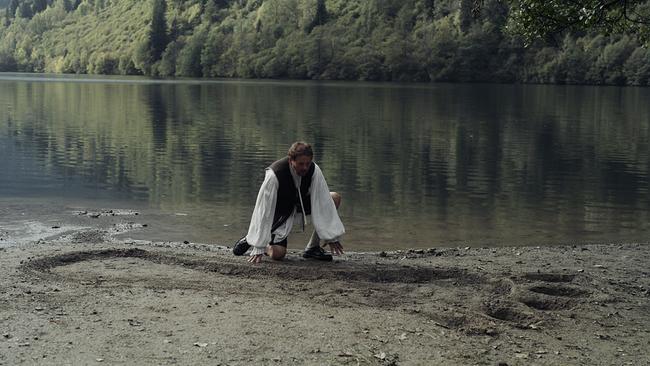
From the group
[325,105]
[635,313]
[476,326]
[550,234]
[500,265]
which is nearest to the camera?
[476,326]

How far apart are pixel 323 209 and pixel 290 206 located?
2.00ft

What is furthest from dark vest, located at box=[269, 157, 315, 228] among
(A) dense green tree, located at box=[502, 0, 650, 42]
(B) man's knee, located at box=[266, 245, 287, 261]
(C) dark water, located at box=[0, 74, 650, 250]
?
(A) dense green tree, located at box=[502, 0, 650, 42]

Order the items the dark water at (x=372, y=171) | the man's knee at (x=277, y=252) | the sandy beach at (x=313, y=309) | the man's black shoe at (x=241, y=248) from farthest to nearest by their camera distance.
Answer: the dark water at (x=372, y=171), the man's black shoe at (x=241, y=248), the man's knee at (x=277, y=252), the sandy beach at (x=313, y=309)

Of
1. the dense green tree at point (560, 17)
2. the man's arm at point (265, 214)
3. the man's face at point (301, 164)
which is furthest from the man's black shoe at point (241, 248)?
the dense green tree at point (560, 17)

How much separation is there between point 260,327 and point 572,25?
10.0 m

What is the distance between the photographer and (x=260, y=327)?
1027cm

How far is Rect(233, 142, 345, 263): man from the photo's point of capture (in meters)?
13.5

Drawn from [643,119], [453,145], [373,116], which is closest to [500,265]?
[453,145]

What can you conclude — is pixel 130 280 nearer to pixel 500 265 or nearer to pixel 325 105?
pixel 500 265

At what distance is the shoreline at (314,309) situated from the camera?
31.0 ft

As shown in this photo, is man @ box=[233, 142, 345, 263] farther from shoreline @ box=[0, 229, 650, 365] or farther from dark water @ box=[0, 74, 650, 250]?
dark water @ box=[0, 74, 650, 250]

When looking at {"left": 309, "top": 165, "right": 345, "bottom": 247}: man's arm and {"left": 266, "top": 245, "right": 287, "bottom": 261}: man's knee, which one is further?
{"left": 266, "top": 245, "right": 287, "bottom": 261}: man's knee

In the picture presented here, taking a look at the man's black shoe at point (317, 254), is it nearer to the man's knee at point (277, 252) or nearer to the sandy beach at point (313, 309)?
the sandy beach at point (313, 309)

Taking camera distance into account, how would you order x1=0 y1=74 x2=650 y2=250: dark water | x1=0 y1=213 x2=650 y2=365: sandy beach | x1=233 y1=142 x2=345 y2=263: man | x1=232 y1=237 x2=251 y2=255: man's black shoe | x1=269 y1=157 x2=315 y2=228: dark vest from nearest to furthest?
1. x1=0 y1=213 x2=650 y2=365: sandy beach
2. x1=233 y1=142 x2=345 y2=263: man
3. x1=269 y1=157 x2=315 y2=228: dark vest
4. x1=232 y1=237 x2=251 y2=255: man's black shoe
5. x1=0 y1=74 x2=650 y2=250: dark water
